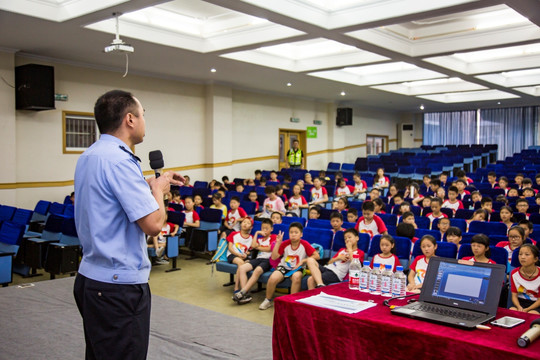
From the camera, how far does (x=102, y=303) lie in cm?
169

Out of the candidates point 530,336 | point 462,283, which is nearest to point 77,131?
point 462,283

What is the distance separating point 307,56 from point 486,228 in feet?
21.5

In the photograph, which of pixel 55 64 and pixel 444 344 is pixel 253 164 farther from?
pixel 444 344

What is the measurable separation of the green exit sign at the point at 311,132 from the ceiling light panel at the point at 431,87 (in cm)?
329

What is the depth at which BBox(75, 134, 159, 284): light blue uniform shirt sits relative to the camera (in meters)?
1.67

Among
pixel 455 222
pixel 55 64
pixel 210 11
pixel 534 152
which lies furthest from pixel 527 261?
pixel 534 152

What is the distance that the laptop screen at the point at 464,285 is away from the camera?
2.53 m

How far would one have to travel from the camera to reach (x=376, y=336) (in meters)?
2.50

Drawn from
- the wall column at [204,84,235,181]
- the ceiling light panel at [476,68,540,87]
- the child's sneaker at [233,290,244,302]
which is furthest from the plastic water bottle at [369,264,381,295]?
the ceiling light panel at [476,68,540,87]

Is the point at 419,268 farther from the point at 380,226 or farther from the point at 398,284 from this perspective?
the point at 398,284

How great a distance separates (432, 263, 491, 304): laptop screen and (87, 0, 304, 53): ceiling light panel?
6487 mm

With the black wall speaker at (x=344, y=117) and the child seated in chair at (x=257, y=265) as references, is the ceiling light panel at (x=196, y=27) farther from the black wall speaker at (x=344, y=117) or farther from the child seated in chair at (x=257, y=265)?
the black wall speaker at (x=344, y=117)

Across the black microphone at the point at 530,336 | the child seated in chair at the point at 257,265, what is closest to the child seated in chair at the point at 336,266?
the child seated in chair at the point at 257,265

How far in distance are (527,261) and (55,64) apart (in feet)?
32.5
